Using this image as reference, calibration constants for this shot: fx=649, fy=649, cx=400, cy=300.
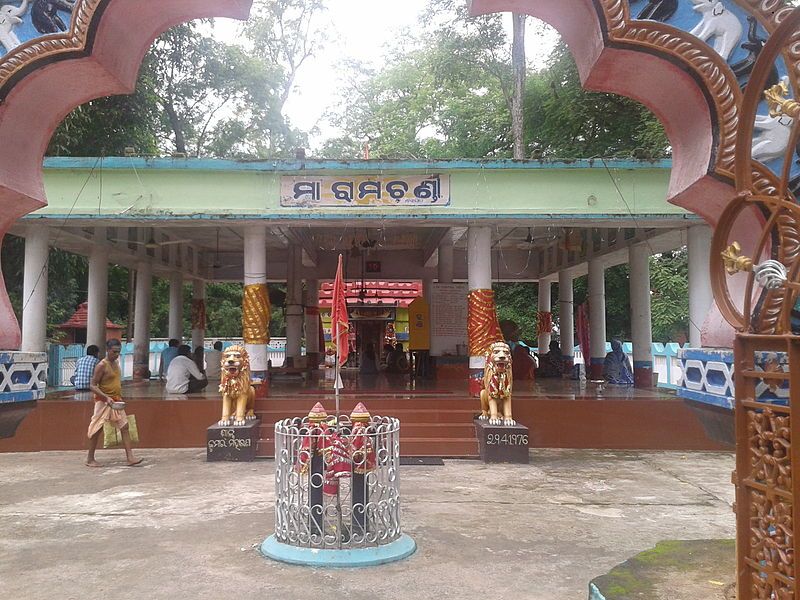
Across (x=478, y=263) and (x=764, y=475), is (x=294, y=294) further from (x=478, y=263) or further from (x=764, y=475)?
(x=764, y=475)

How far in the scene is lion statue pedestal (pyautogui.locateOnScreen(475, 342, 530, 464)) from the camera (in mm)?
9148

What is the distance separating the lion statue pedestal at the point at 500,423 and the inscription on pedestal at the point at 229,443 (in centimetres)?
337

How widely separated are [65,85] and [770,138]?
3842mm

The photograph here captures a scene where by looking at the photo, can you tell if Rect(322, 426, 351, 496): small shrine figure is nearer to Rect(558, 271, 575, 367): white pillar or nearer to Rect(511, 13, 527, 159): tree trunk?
Rect(511, 13, 527, 159): tree trunk

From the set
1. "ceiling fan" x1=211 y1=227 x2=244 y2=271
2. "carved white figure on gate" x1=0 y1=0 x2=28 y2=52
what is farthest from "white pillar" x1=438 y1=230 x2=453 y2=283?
"carved white figure on gate" x1=0 y1=0 x2=28 y2=52

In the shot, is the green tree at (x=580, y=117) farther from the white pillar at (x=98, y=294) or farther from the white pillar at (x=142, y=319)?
the white pillar at (x=98, y=294)

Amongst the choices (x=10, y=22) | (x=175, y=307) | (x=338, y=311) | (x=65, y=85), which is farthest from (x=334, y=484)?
(x=175, y=307)

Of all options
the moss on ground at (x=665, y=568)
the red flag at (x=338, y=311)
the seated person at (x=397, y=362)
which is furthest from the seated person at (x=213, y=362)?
the moss on ground at (x=665, y=568)

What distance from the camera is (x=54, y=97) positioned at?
3936mm

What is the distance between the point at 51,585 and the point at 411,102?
23522mm

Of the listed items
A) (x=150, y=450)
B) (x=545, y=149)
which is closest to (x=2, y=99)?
(x=150, y=450)

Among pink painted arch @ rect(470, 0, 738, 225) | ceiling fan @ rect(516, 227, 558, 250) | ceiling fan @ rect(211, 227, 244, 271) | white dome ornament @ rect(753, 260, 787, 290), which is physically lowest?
white dome ornament @ rect(753, 260, 787, 290)

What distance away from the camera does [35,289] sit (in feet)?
35.4

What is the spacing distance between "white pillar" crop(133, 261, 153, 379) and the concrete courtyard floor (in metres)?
6.28
